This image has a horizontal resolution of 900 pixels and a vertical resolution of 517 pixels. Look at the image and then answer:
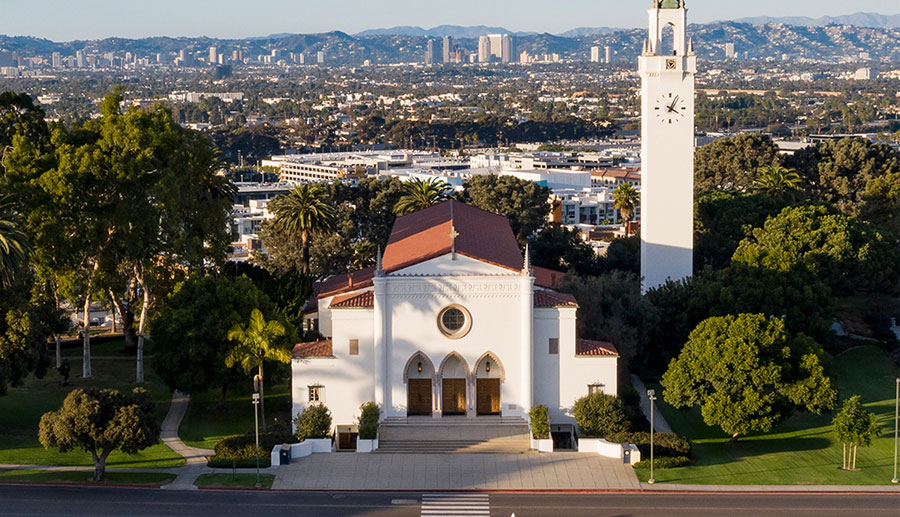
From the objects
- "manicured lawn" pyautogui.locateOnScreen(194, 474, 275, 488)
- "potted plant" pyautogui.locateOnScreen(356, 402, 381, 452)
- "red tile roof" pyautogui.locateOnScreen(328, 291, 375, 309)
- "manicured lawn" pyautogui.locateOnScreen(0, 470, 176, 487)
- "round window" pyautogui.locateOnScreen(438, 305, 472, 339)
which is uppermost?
"red tile roof" pyautogui.locateOnScreen(328, 291, 375, 309)

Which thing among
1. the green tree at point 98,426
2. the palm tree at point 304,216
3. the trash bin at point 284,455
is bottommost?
the trash bin at point 284,455

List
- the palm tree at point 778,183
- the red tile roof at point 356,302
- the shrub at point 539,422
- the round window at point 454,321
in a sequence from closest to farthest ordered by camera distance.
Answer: the shrub at point 539,422 → the red tile roof at point 356,302 → the round window at point 454,321 → the palm tree at point 778,183

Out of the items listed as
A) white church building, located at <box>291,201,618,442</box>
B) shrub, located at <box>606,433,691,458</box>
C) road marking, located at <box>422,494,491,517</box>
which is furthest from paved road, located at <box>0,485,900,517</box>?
white church building, located at <box>291,201,618,442</box>

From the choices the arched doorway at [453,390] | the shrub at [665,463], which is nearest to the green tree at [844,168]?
the arched doorway at [453,390]

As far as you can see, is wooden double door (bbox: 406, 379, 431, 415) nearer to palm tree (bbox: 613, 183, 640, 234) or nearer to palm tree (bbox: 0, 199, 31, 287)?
palm tree (bbox: 0, 199, 31, 287)

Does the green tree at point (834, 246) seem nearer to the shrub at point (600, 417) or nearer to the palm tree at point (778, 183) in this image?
the palm tree at point (778, 183)

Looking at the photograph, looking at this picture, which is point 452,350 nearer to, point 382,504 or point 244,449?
point 244,449

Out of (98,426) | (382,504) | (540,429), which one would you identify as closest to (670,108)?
(540,429)
